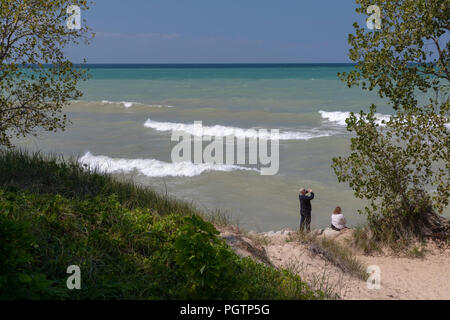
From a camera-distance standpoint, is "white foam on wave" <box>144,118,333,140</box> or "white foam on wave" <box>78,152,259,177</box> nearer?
"white foam on wave" <box>78,152,259,177</box>

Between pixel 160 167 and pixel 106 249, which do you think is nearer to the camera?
pixel 106 249

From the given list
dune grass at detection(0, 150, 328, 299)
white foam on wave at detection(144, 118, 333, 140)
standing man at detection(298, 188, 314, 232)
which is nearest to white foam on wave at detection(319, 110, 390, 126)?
white foam on wave at detection(144, 118, 333, 140)

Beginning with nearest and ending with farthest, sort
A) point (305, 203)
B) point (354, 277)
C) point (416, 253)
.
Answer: point (354, 277)
point (416, 253)
point (305, 203)

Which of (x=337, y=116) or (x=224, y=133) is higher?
(x=337, y=116)

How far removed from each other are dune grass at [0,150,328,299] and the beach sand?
1.18 metres

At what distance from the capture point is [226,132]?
3438 cm

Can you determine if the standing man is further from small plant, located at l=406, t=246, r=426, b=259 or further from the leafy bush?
the leafy bush

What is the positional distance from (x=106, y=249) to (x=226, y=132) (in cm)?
2799

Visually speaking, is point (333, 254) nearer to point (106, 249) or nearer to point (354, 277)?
point (354, 277)

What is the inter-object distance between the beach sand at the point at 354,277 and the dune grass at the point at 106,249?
1.18 metres

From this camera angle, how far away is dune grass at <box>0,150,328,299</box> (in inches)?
205

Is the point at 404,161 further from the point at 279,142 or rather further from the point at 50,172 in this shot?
the point at 279,142

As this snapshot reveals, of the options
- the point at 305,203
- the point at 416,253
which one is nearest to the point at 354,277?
the point at 416,253

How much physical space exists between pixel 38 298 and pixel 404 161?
10716mm
